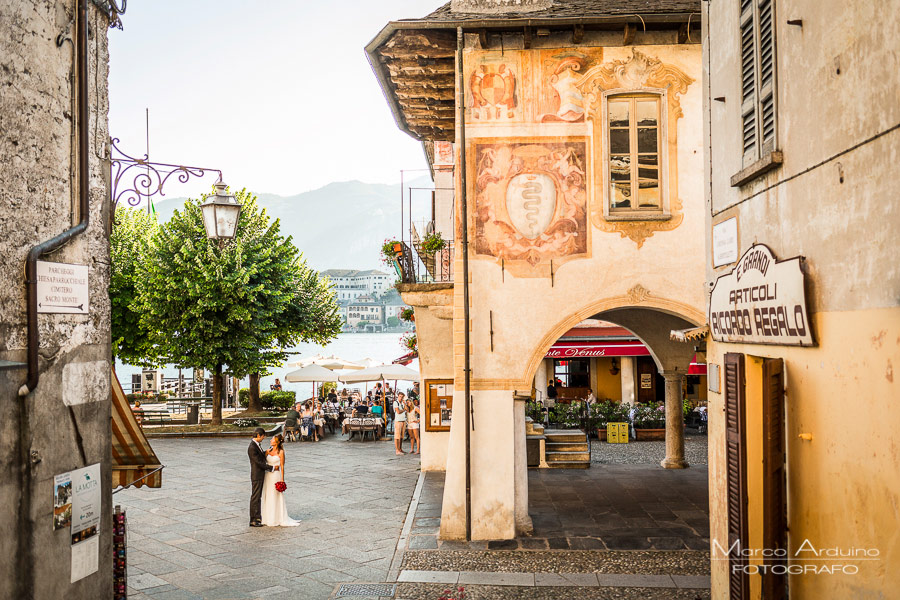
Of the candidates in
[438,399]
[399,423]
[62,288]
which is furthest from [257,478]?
[399,423]

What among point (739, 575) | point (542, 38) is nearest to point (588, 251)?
point (542, 38)

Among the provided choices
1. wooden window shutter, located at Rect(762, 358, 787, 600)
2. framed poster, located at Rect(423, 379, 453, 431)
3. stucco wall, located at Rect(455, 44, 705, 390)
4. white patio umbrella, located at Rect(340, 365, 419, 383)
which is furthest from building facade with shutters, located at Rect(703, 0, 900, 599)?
white patio umbrella, located at Rect(340, 365, 419, 383)

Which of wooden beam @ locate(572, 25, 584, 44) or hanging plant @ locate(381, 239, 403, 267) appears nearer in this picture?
wooden beam @ locate(572, 25, 584, 44)

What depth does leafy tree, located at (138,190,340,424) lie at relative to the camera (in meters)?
25.2

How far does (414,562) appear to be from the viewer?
10.2 meters

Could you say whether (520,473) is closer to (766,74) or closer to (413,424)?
(766,74)

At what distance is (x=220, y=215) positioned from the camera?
8.93 m

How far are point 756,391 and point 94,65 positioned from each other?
6193 mm

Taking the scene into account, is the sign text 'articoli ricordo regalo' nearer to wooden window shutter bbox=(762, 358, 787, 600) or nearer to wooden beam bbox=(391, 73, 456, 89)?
wooden window shutter bbox=(762, 358, 787, 600)

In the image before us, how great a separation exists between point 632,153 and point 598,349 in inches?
511

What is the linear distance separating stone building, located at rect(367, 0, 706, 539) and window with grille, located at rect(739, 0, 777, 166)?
4440 mm

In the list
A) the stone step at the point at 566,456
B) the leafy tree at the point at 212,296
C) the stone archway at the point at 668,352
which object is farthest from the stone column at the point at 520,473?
the leafy tree at the point at 212,296

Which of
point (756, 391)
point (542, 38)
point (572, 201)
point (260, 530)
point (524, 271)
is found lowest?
point (260, 530)

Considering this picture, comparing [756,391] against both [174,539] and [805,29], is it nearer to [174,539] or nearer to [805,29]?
[805,29]
